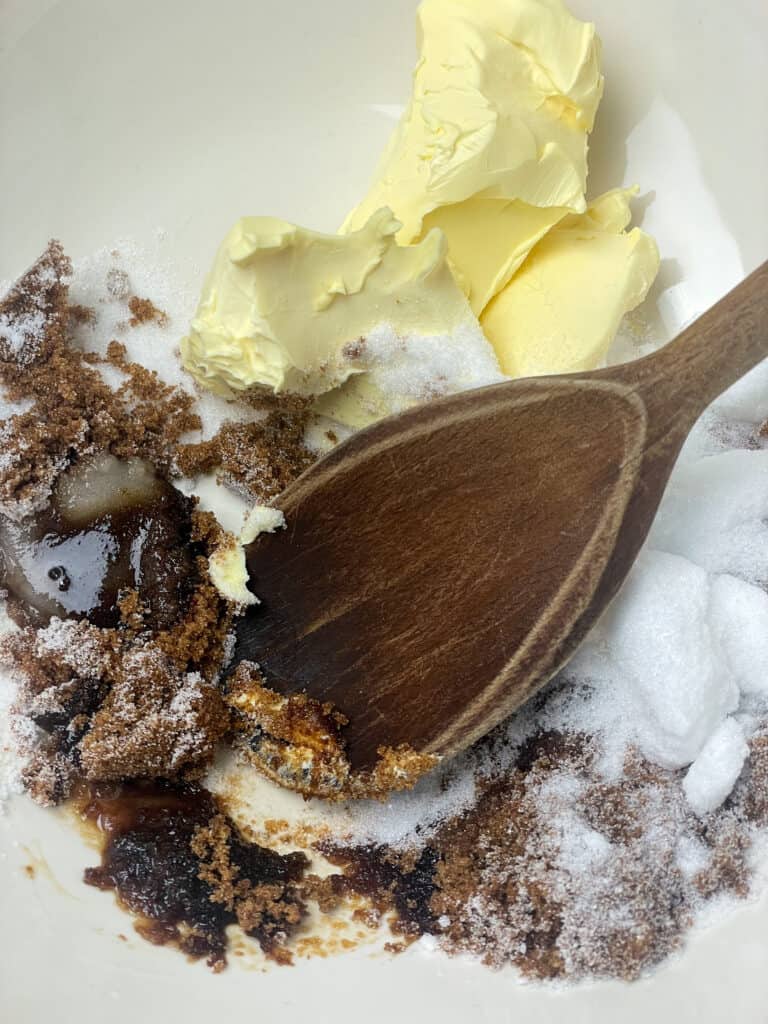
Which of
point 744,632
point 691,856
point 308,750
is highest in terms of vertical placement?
point 308,750

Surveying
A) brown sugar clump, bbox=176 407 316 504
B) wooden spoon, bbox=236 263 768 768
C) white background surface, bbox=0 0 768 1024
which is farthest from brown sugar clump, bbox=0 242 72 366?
wooden spoon, bbox=236 263 768 768

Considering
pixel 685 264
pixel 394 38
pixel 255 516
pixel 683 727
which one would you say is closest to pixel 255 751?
pixel 255 516

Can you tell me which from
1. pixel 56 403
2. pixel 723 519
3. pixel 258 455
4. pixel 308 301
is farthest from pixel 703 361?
pixel 56 403

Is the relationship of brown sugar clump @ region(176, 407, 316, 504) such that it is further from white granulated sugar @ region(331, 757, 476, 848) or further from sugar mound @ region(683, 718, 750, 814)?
sugar mound @ region(683, 718, 750, 814)

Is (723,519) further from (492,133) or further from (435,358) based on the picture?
(492,133)

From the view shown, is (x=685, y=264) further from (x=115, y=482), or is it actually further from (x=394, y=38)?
(x=115, y=482)

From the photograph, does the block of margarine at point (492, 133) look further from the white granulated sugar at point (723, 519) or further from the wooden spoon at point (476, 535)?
the white granulated sugar at point (723, 519)
